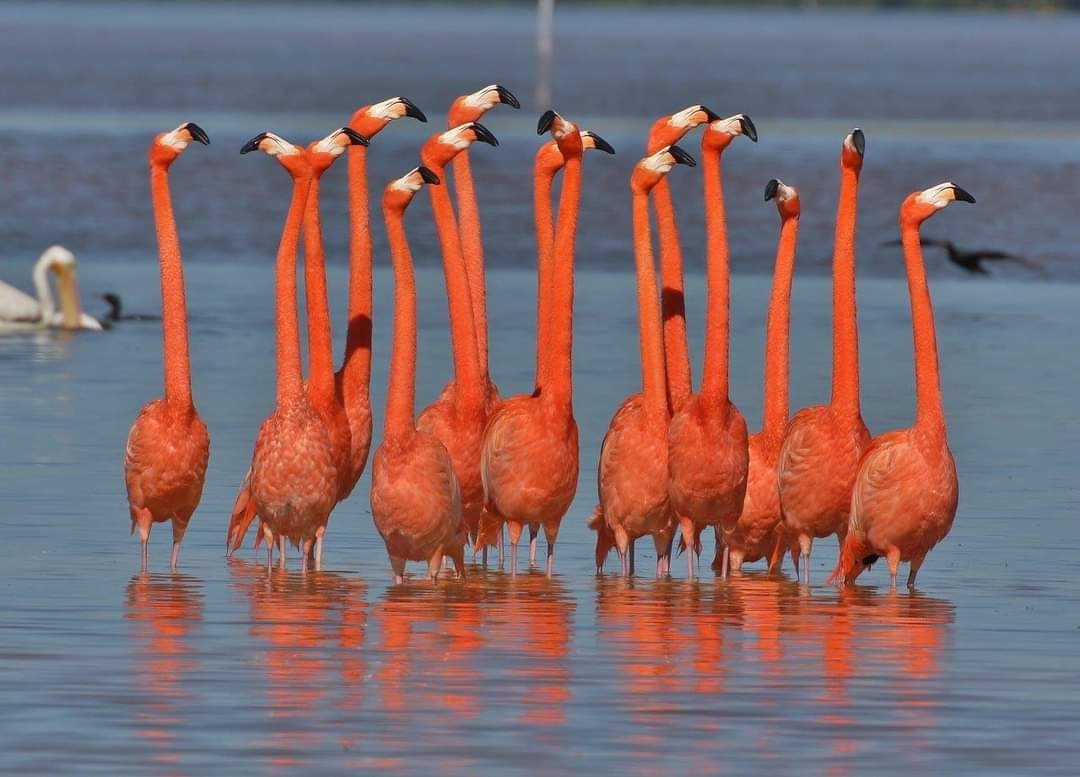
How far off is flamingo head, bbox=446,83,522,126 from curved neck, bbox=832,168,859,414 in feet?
4.81

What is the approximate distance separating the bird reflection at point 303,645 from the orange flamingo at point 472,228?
1.45 metres

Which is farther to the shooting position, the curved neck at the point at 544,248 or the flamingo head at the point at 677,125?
the curved neck at the point at 544,248

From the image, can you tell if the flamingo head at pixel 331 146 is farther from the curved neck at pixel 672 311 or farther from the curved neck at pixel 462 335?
the curved neck at pixel 672 311

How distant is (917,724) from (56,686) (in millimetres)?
2778

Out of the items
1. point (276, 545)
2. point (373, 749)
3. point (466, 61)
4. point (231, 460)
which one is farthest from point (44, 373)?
point (466, 61)

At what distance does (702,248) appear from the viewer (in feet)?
99.5

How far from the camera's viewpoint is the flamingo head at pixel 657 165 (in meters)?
11.5

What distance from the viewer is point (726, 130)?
38.4 feet

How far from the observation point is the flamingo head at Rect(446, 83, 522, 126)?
11.9 meters

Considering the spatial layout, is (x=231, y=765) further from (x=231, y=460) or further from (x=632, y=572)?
(x=231, y=460)

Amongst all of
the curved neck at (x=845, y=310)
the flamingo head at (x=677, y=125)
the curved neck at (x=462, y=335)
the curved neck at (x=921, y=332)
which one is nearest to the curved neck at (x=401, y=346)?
the curved neck at (x=462, y=335)

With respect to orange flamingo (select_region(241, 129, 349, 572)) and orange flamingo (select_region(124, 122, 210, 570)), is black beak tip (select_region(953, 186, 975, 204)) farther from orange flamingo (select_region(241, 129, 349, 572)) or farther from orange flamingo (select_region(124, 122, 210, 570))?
orange flamingo (select_region(124, 122, 210, 570))

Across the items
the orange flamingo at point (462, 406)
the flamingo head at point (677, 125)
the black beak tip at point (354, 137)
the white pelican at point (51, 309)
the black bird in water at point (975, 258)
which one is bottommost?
the orange flamingo at point (462, 406)

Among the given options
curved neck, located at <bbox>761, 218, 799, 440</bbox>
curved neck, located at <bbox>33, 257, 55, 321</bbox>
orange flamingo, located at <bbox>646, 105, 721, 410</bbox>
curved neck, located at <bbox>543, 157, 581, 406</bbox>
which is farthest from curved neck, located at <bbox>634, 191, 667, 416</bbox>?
curved neck, located at <bbox>33, 257, 55, 321</bbox>
